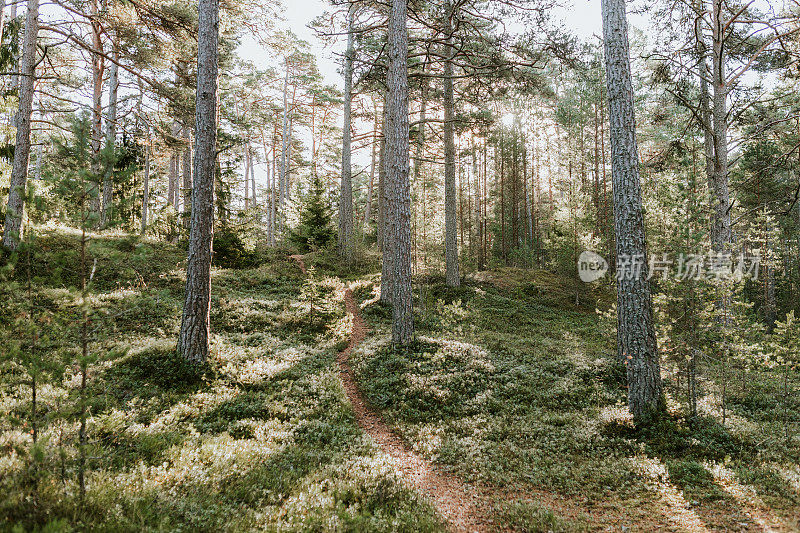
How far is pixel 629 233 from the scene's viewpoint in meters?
6.95

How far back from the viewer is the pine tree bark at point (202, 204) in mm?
7730

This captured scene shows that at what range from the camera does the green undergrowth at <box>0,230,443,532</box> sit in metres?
3.42

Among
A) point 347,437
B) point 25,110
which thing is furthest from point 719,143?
point 25,110

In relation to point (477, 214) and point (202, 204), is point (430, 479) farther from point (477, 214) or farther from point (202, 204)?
point (477, 214)

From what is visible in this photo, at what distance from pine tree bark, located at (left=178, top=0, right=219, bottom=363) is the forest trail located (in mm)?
3731

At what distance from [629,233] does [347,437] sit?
662cm

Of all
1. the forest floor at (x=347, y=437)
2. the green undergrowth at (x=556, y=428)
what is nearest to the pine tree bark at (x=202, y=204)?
the forest floor at (x=347, y=437)

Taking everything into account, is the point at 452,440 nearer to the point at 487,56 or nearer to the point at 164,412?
→ the point at 164,412

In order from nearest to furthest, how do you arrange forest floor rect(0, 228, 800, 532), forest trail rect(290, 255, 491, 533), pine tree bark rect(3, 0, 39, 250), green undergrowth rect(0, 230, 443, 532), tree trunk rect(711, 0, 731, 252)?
green undergrowth rect(0, 230, 443, 532), forest floor rect(0, 228, 800, 532), forest trail rect(290, 255, 491, 533), pine tree bark rect(3, 0, 39, 250), tree trunk rect(711, 0, 731, 252)

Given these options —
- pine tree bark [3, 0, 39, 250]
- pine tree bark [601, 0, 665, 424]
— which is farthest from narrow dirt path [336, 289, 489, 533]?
pine tree bark [3, 0, 39, 250]

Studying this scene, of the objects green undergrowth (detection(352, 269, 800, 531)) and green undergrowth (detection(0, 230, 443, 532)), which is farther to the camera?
green undergrowth (detection(352, 269, 800, 531))

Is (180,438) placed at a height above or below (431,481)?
above

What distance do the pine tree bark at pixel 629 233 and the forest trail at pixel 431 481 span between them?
410cm

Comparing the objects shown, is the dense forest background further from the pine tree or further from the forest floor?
the pine tree
